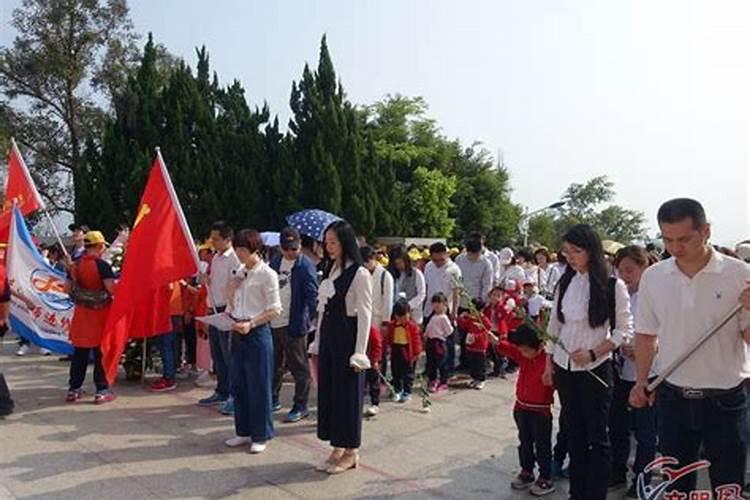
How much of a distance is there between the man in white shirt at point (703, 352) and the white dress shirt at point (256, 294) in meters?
3.10

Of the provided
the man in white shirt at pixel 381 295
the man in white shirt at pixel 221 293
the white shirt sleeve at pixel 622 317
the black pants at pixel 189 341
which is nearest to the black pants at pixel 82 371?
the man in white shirt at pixel 221 293

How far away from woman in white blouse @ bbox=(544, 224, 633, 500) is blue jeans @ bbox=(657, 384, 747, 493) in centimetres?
67

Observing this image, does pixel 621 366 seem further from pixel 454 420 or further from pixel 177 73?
pixel 177 73

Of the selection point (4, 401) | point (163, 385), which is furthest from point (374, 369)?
point (4, 401)

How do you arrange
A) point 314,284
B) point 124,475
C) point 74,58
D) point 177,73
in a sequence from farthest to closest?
point 74,58 < point 177,73 < point 314,284 < point 124,475

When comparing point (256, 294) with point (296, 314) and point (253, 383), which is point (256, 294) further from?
point (296, 314)

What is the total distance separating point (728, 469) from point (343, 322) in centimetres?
258

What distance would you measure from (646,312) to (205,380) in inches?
219

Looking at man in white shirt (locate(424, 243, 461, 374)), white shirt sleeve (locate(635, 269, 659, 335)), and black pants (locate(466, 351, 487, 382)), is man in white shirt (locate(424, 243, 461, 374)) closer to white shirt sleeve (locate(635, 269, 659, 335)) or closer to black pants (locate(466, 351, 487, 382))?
black pants (locate(466, 351, 487, 382))

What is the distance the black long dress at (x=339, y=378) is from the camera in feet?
15.6


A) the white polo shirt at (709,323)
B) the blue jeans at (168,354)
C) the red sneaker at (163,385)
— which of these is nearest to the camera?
the white polo shirt at (709,323)

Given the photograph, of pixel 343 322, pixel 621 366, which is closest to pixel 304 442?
pixel 343 322

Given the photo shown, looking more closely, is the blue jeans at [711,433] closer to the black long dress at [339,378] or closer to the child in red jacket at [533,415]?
the child in red jacket at [533,415]

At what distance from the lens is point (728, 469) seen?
10.1ft
